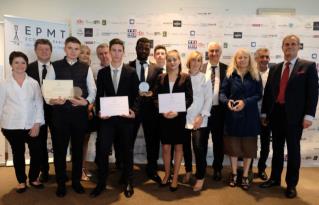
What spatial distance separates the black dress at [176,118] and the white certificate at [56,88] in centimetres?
90

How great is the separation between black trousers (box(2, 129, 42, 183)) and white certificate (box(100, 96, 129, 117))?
0.85 meters

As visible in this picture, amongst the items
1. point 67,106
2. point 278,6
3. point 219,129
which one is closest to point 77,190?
point 67,106

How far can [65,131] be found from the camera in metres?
2.84

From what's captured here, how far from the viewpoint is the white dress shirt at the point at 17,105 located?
9.53 ft

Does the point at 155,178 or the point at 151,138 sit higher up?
the point at 151,138

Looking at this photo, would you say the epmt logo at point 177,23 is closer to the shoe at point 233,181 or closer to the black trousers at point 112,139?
the black trousers at point 112,139

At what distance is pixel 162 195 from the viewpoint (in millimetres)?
3033

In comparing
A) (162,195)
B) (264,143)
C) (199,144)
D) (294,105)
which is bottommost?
(162,195)

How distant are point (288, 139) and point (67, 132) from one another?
7.34ft

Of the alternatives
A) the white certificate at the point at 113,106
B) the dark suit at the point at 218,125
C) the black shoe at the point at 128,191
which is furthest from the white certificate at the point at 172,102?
the black shoe at the point at 128,191

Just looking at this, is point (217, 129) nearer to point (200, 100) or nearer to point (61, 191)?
point (200, 100)

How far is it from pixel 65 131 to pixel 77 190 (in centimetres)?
66

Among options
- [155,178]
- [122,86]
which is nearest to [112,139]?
[122,86]

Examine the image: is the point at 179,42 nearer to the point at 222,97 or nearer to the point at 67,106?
the point at 222,97
